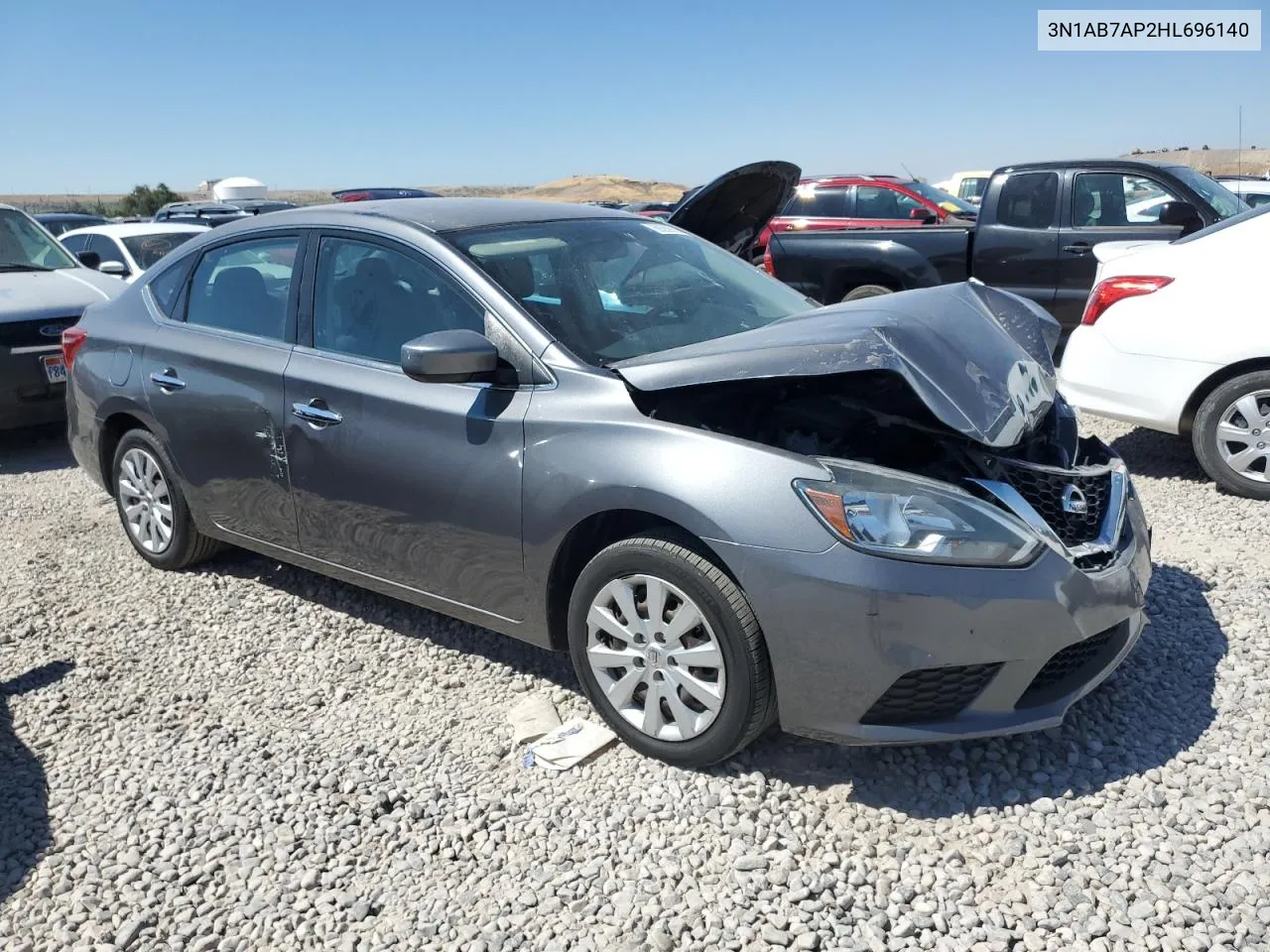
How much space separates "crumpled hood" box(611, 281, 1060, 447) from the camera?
2.93m

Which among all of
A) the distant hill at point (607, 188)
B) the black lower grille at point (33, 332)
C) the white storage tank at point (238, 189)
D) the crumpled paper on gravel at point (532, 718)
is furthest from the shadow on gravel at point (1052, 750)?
the distant hill at point (607, 188)

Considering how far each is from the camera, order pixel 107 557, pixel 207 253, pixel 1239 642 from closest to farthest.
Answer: pixel 1239 642 < pixel 207 253 < pixel 107 557

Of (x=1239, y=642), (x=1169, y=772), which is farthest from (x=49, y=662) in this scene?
(x=1239, y=642)

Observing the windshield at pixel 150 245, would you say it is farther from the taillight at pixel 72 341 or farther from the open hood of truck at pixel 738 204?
the open hood of truck at pixel 738 204

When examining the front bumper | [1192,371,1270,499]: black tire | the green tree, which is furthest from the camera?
the green tree

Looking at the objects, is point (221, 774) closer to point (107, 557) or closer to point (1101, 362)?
point (107, 557)

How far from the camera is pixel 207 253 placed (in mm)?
4691

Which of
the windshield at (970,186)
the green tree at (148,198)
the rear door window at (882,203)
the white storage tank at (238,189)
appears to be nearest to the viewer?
the rear door window at (882,203)

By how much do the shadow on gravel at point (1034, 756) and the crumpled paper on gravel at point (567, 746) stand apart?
18.6 inches

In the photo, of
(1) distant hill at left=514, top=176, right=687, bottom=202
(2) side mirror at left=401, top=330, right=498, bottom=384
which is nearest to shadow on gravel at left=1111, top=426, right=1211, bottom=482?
(2) side mirror at left=401, top=330, right=498, bottom=384

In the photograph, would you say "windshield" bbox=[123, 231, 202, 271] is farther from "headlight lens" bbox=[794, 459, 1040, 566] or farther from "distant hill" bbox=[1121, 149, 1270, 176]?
"distant hill" bbox=[1121, 149, 1270, 176]

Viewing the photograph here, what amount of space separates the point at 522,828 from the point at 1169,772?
6.11 feet

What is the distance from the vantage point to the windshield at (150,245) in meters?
10.7

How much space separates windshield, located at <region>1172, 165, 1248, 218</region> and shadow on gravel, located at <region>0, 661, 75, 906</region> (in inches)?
340
